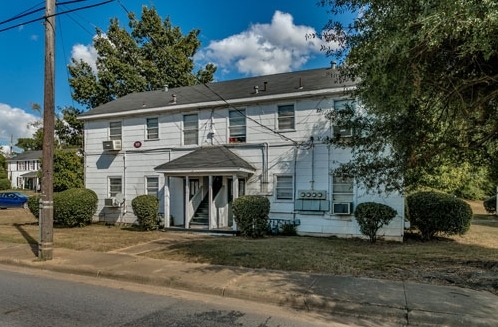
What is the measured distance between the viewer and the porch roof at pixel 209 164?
13891mm

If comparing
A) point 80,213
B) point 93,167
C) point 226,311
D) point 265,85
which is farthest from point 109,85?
point 226,311

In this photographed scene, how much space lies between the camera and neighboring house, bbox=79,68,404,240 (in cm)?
1369

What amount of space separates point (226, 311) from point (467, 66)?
519 centimetres

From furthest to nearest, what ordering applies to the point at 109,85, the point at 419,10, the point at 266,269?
the point at 109,85, the point at 266,269, the point at 419,10

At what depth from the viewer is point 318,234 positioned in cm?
1374

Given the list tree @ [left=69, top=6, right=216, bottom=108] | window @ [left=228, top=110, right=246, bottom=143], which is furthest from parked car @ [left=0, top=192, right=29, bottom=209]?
window @ [left=228, top=110, right=246, bottom=143]

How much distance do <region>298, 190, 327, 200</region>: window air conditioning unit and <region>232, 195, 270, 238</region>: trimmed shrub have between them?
167 cm

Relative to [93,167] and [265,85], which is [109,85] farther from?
[265,85]

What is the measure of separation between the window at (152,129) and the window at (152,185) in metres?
1.91

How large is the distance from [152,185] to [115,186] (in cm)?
227

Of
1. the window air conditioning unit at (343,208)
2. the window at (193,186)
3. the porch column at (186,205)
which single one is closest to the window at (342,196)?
the window air conditioning unit at (343,208)

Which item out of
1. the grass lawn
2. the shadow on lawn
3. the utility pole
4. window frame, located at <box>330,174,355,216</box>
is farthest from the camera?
window frame, located at <box>330,174,355,216</box>

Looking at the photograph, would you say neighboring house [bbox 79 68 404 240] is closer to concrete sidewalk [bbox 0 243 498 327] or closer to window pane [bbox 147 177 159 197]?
window pane [bbox 147 177 159 197]

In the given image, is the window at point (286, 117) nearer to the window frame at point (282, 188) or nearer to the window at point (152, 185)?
the window frame at point (282, 188)
